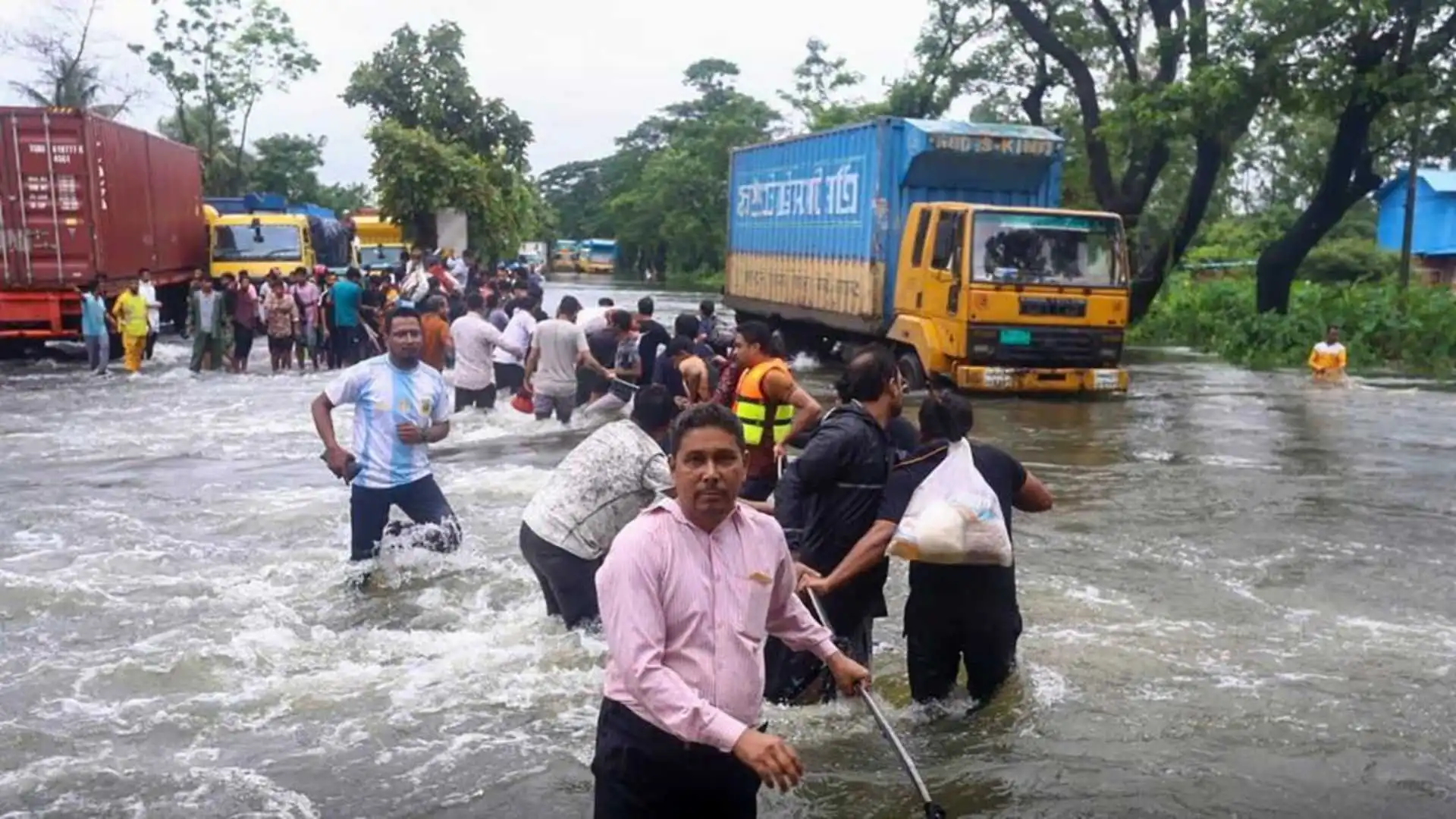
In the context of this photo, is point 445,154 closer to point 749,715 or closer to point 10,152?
point 10,152

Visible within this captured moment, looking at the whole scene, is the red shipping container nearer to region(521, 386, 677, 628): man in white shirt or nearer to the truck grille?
the truck grille

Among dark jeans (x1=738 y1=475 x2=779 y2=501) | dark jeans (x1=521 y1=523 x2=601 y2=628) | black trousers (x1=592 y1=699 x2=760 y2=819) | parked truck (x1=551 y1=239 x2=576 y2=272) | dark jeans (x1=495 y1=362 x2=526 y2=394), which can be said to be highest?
black trousers (x1=592 y1=699 x2=760 y2=819)

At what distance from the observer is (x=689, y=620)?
3.32 metres

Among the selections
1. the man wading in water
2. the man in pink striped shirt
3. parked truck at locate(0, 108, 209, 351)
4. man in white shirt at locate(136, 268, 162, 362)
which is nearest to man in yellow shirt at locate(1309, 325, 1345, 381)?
the man wading in water

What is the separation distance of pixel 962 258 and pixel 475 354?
18.1ft

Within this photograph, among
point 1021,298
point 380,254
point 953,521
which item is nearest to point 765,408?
point 953,521

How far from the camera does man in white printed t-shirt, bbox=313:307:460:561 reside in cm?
738

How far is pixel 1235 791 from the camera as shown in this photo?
218 inches

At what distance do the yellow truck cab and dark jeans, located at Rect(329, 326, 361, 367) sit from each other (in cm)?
900

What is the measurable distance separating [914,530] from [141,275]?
1881cm

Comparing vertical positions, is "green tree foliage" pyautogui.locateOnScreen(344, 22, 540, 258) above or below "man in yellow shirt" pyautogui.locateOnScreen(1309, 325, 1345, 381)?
above

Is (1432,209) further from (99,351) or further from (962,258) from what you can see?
(99,351)

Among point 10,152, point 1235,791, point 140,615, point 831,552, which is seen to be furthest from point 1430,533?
point 10,152

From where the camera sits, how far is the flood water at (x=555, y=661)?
5.56m
